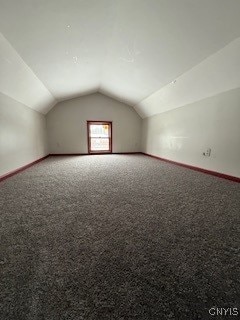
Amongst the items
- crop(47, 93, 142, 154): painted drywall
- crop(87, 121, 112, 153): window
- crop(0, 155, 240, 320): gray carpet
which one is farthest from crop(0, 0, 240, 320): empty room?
crop(87, 121, 112, 153): window

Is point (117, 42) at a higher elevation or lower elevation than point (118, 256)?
higher

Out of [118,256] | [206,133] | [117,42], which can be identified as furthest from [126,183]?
[117,42]

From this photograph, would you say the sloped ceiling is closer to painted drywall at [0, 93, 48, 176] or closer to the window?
painted drywall at [0, 93, 48, 176]

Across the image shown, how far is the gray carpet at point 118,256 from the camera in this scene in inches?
29.4

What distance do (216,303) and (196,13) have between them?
272cm

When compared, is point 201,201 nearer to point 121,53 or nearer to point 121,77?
point 121,53

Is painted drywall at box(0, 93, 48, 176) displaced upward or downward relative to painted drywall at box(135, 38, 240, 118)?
downward

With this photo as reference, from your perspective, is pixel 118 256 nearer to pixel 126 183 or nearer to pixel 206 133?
pixel 126 183

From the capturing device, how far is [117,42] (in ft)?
9.11

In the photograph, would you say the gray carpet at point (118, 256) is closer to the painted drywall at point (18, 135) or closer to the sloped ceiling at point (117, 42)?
the painted drywall at point (18, 135)

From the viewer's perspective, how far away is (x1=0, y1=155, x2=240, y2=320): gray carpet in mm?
746

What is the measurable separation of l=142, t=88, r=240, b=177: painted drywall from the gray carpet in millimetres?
1348

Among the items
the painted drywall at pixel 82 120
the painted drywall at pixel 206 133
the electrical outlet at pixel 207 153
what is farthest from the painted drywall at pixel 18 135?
the electrical outlet at pixel 207 153

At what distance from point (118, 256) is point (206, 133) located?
3.42m
